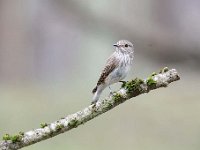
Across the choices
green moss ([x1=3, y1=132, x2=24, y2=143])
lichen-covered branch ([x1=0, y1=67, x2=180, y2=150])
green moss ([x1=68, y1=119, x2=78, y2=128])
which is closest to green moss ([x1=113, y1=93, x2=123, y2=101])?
lichen-covered branch ([x1=0, y1=67, x2=180, y2=150])

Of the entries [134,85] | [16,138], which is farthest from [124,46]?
[16,138]

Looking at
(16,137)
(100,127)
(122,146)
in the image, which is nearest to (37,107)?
(100,127)

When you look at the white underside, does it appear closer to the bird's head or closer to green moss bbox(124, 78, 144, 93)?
Answer: the bird's head

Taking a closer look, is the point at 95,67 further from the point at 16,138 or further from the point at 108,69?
the point at 16,138

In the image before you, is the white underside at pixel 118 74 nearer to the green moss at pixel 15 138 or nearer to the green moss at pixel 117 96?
the green moss at pixel 117 96

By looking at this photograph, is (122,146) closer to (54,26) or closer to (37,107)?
(37,107)

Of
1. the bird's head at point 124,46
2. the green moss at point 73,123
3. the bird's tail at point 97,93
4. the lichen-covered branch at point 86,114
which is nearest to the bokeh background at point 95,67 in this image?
the bird's head at point 124,46
